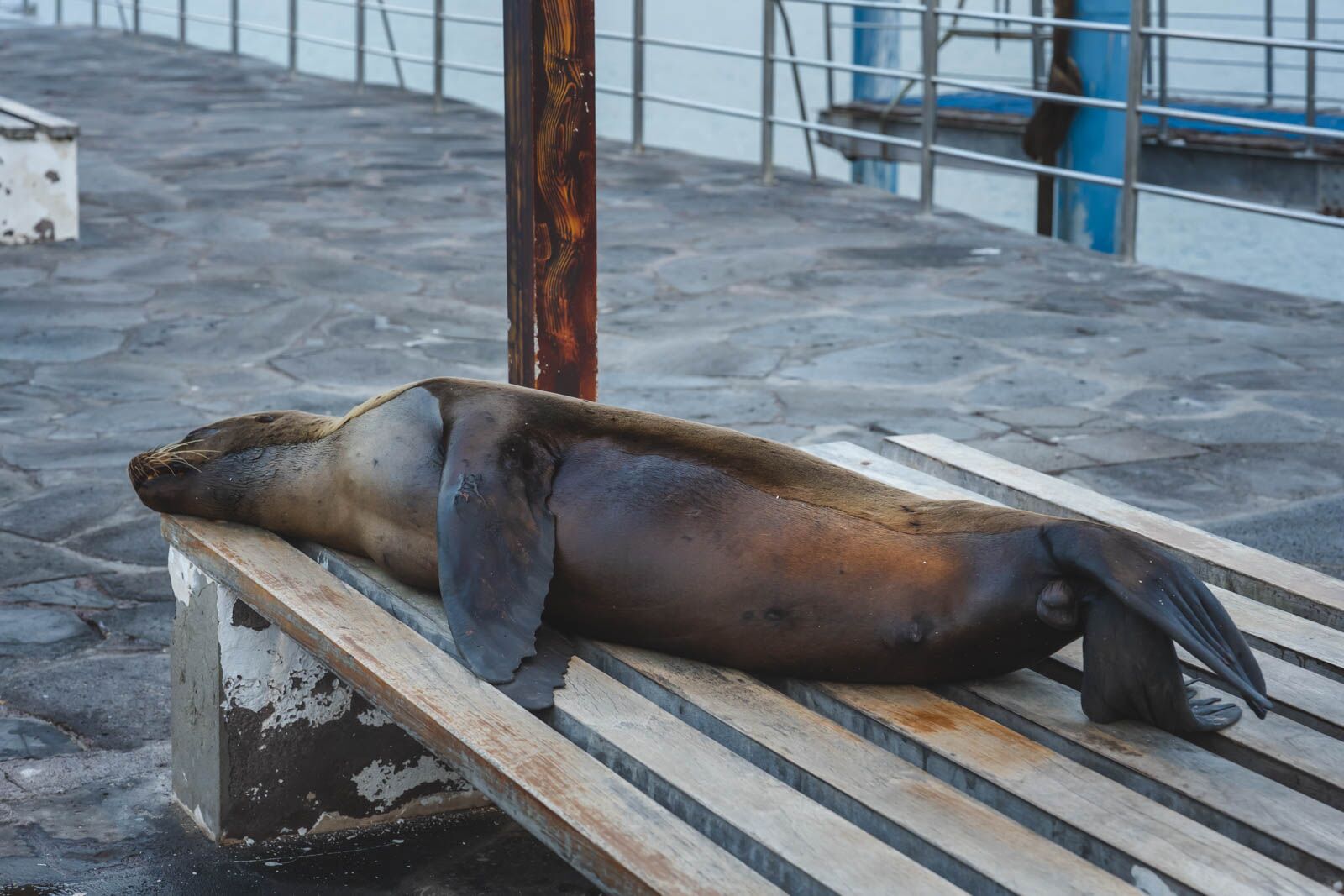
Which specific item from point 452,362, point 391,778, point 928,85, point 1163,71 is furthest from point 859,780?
point 1163,71

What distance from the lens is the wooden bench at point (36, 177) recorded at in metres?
7.38

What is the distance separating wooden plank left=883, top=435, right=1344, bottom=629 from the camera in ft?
8.72

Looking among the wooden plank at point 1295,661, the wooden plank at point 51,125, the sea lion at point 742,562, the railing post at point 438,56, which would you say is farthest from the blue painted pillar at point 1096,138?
the sea lion at point 742,562

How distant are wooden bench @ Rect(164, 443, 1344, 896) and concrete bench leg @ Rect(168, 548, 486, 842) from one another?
8.6 inches

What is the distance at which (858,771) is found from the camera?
1.98 metres

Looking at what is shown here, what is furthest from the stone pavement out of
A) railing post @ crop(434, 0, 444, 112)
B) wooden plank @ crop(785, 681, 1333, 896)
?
railing post @ crop(434, 0, 444, 112)

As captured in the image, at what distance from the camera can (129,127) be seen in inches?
467

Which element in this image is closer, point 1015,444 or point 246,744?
point 246,744

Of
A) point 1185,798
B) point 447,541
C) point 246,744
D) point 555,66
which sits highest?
point 555,66

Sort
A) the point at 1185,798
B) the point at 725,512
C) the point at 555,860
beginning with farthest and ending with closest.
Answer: the point at 555,860 < the point at 725,512 < the point at 1185,798

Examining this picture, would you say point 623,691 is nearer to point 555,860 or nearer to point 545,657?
point 545,657

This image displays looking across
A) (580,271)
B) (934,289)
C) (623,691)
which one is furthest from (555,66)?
(934,289)

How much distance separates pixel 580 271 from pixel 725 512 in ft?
3.79

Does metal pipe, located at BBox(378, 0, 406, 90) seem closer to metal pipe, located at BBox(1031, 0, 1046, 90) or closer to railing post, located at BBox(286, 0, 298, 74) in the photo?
railing post, located at BBox(286, 0, 298, 74)
